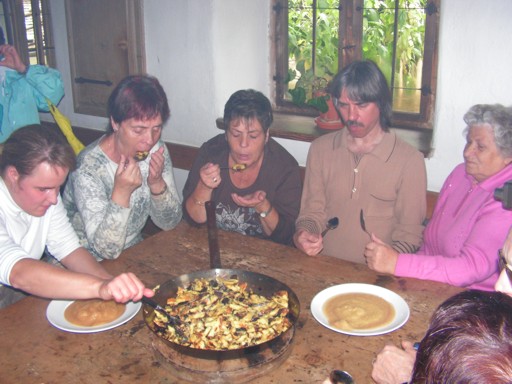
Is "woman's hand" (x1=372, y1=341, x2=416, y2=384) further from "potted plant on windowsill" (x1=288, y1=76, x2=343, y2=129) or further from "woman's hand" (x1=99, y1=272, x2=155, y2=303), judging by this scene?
"potted plant on windowsill" (x1=288, y1=76, x2=343, y2=129)

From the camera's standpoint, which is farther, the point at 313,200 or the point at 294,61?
the point at 294,61

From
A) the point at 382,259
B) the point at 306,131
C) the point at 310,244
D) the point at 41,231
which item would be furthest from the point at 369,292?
the point at 306,131

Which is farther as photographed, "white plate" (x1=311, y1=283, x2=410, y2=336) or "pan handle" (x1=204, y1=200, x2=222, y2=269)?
"pan handle" (x1=204, y1=200, x2=222, y2=269)

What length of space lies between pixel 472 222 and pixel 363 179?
0.60m

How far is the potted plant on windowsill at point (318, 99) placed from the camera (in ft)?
11.7

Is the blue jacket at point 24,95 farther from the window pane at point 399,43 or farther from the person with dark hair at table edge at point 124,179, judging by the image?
the window pane at point 399,43

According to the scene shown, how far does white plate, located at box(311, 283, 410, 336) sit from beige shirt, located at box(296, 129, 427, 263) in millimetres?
616

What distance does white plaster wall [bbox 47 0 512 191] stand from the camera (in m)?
2.82

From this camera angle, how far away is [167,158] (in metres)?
2.84

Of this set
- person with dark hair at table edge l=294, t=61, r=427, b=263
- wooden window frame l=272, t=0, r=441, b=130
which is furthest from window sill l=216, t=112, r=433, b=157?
person with dark hair at table edge l=294, t=61, r=427, b=263

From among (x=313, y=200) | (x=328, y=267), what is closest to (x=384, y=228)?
(x=313, y=200)

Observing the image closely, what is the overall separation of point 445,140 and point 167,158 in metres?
1.55

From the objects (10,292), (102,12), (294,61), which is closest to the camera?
(10,292)

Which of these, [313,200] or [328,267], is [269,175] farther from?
[328,267]
